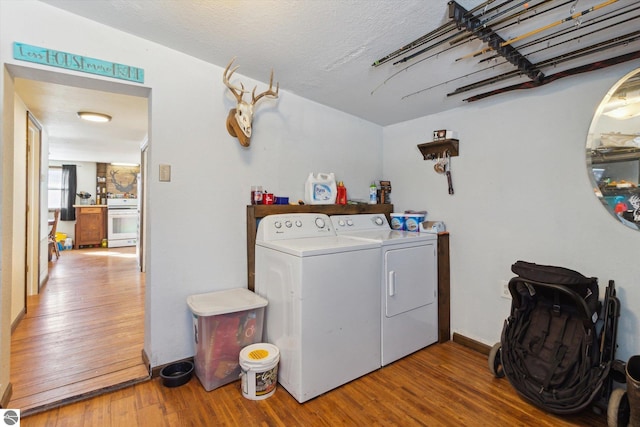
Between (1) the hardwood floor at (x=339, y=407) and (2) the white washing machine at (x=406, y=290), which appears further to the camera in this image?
(2) the white washing machine at (x=406, y=290)

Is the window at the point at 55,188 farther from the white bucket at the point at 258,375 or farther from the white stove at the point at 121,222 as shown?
the white bucket at the point at 258,375

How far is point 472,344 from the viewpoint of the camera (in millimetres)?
2439

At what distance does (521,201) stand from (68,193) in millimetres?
8882

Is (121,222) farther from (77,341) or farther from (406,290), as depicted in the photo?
(406,290)

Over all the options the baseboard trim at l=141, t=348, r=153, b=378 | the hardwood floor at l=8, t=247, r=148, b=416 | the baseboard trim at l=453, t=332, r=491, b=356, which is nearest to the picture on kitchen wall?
the hardwood floor at l=8, t=247, r=148, b=416

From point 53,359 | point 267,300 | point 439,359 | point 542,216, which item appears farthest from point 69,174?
point 542,216

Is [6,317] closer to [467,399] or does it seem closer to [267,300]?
[267,300]

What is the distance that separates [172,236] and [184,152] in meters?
0.57

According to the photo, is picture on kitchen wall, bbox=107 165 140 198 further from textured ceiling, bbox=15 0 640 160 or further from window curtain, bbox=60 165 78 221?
textured ceiling, bbox=15 0 640 160

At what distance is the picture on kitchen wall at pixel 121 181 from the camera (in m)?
7.58

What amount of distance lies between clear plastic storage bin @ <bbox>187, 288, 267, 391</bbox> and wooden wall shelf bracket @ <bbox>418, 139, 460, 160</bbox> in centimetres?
195

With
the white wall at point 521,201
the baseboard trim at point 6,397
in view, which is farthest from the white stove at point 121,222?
the white wall at point 521,201

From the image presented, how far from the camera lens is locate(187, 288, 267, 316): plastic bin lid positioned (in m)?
1.78

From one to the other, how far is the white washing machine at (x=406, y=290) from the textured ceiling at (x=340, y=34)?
1175 millimetres
